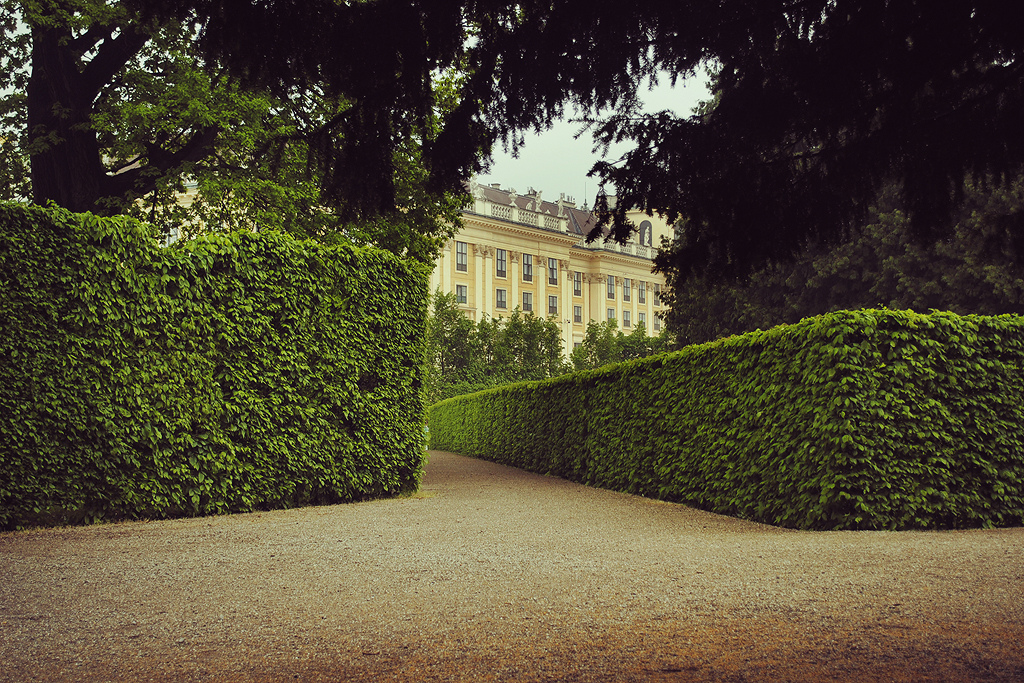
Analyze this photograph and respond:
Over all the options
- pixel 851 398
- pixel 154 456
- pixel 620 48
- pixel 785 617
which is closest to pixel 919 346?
pixel 851 398

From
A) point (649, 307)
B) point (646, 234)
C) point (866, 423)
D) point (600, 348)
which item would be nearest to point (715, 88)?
point (866, 423)

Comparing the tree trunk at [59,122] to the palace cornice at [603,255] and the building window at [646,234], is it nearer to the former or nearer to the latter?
the palace cornice at [603,255]

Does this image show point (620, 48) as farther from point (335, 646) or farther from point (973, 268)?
point (973, 268)

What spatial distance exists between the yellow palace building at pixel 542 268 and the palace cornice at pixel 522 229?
9 centimetres

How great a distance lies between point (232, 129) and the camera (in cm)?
1798

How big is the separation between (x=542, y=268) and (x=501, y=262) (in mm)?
4493

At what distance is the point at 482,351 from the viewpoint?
49031mm

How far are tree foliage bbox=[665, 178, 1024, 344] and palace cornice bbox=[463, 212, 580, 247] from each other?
126ft

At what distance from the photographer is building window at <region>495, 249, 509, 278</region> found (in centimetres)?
6756

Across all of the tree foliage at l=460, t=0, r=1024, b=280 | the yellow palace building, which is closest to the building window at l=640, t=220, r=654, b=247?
the yellow palace building

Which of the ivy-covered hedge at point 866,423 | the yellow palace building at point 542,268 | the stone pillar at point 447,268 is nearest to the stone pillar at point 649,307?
the yellow palace building at point 542,268

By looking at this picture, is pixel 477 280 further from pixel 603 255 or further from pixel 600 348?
pixel 603 255

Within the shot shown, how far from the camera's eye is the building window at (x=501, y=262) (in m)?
67.6

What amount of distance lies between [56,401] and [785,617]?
857 centimetres
